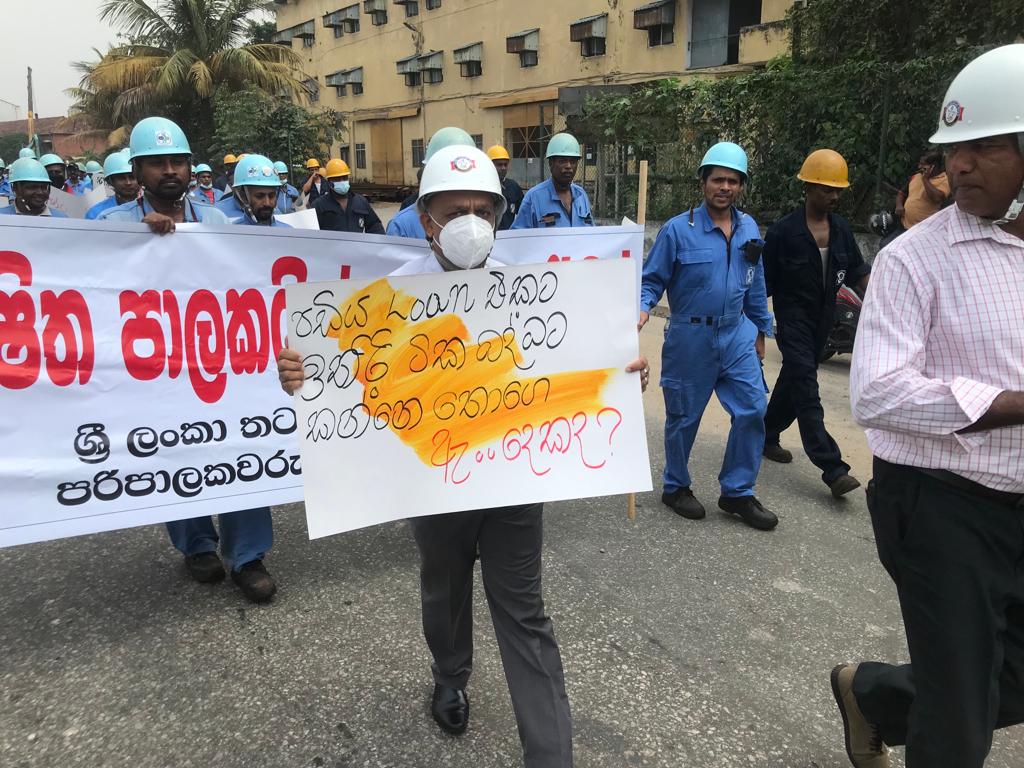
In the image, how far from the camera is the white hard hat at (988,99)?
1.63 m

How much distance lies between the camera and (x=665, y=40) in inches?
921

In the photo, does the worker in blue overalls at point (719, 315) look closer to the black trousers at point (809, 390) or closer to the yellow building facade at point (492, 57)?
the black trousers at point (809, 390)

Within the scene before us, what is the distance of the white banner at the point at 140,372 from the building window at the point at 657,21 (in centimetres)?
2234

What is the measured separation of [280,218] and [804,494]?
12.5ft

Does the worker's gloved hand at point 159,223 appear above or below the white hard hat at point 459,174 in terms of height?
below

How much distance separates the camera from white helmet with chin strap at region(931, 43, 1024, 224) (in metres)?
1.63

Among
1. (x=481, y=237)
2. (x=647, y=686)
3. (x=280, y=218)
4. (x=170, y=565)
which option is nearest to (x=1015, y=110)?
(x=481, y=237)

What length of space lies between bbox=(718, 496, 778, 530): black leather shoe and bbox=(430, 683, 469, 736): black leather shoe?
7.11ft

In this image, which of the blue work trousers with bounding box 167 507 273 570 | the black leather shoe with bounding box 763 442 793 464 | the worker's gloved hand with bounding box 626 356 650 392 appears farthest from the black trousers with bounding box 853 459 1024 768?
the black leather shoe with bounding box 763 442 793 464

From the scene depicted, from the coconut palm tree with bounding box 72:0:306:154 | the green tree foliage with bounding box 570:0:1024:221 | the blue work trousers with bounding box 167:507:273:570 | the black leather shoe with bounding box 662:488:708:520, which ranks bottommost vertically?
the black leather shoe with bounding box 662:488:708:520

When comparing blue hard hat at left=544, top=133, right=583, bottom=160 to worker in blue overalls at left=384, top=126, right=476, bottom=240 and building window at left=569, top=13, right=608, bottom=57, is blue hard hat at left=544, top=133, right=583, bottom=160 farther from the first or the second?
building window at left=569, top=13, right=608, bottom=57

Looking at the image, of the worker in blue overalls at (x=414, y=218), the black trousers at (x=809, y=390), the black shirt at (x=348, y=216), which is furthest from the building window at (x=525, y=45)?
the black trousers at (x=809, y=390)

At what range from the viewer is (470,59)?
3078 cm

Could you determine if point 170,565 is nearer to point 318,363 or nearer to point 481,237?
point 318,363
